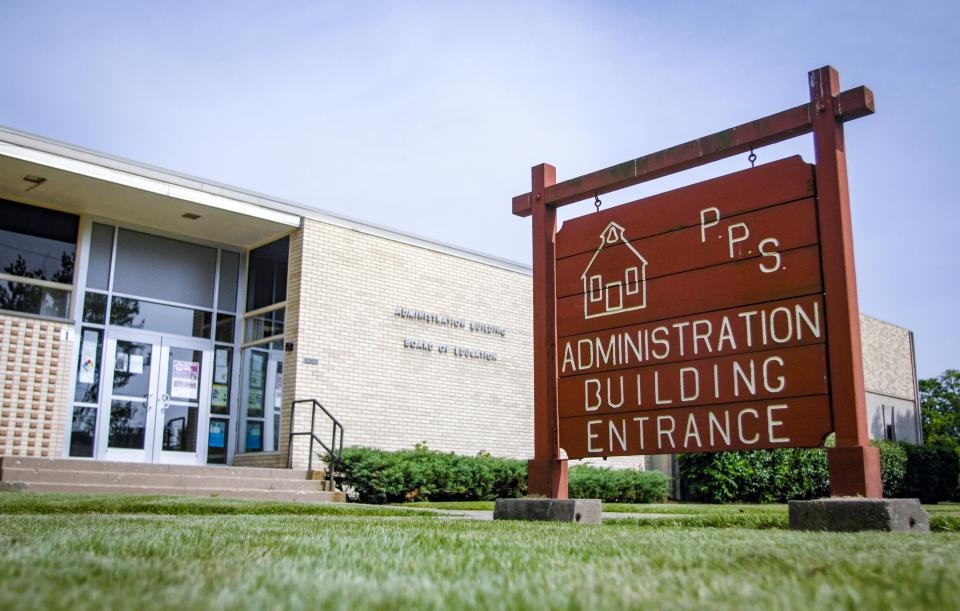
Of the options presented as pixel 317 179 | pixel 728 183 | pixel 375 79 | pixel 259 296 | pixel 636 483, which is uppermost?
pixel 317 179

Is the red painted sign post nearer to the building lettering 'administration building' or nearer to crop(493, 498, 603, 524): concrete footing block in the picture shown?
crop(493, 498, 603, 524): concrete footing block

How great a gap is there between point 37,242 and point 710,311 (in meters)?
12.9

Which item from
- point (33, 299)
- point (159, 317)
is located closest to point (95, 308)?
point (33, 299)

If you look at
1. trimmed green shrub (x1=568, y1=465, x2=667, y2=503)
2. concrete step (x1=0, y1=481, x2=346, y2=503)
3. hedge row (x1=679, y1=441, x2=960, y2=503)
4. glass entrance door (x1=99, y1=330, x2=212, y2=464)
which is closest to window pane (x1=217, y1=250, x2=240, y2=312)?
glass entrance door (x1=99, y1=330, x2=212, y2=464)

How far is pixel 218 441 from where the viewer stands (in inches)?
611

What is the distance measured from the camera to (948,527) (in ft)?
16.5

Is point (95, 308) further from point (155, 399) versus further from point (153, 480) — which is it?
point (153, 480)

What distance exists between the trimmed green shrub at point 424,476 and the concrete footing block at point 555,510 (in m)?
7.51

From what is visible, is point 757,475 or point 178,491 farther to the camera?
point 757,475

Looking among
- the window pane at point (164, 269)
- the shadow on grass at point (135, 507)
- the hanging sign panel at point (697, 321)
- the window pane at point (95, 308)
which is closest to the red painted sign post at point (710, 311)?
the hanging sign panel at point (697, 321)

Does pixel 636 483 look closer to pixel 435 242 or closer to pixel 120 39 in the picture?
pixel 435 242

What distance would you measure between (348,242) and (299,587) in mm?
14680

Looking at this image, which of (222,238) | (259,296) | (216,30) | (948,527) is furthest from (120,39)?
(948,527)

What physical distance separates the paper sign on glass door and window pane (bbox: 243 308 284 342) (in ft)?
4.01
